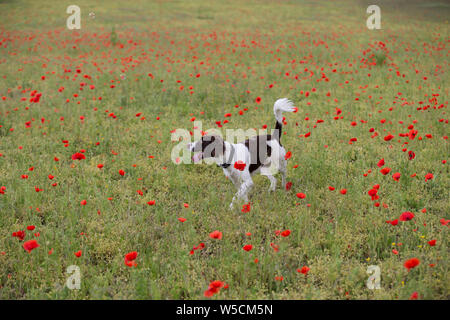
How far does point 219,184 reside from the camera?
18.3ft

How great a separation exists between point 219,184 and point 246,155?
→ 27.4 inches

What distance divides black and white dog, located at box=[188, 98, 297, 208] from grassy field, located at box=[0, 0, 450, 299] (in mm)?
265

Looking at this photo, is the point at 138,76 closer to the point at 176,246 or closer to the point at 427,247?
the point at 176,246

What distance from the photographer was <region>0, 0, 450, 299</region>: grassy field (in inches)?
138

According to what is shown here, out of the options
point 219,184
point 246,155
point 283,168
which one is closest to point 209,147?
point 246,155

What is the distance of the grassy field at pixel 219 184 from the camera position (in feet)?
11.5

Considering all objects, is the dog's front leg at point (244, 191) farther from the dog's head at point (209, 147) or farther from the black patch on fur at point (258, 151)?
the dog's head at point (209, 147)

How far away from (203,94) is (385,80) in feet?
18.7

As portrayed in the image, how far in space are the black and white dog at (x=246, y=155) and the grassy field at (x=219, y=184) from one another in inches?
10.4

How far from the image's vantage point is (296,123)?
26.1ft

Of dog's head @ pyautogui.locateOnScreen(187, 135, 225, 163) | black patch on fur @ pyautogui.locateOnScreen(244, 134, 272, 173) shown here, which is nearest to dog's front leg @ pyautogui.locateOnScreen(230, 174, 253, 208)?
black patch on fur @ pyautogui.locateOnScreen(244, 134, 272, 173)

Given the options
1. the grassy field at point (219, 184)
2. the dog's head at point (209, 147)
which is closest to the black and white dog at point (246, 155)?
the dog's head at point (209, 147)

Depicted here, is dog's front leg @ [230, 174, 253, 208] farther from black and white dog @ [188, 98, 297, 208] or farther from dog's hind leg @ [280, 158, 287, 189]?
dog's hind leg @ [280, 158, 287, 189]

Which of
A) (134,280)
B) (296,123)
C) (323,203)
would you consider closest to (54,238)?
(134,280)
